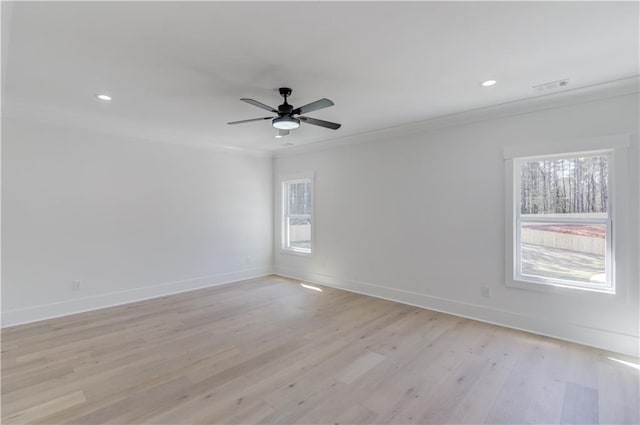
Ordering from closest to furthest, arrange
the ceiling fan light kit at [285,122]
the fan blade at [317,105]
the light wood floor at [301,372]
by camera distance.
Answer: the light wood floor at [301,372]
the fan blade at [317,105]
the ceiling fan light kit at [285,122]

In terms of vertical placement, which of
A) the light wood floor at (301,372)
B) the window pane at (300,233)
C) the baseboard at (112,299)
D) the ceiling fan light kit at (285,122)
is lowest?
the light wood floor at (301,372)

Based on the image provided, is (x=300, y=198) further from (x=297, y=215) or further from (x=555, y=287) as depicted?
(x=555, y=287)

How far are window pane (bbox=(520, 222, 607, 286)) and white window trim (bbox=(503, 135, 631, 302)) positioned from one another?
0.31 ft

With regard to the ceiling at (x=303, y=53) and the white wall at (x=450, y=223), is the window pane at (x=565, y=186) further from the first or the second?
the ceiling at (x=303, y=53)

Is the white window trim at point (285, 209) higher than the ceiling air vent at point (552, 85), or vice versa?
the ceiling air vent at point (552, 85)

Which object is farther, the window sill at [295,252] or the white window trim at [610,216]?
→ the window sill at [295,252]

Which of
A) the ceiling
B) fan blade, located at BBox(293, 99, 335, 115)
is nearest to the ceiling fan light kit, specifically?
fan blade, located at BBox(293, 99, 335, 115)

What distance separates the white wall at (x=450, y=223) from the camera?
3082mm

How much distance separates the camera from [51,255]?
155 inches

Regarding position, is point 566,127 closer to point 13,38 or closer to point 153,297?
point 13,38

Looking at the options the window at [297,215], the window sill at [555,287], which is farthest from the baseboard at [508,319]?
the window at [297,215]

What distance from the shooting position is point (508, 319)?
3.61m

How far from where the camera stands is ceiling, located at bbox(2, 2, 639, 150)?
1.90 m

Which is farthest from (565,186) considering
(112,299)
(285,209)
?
(112,299)
